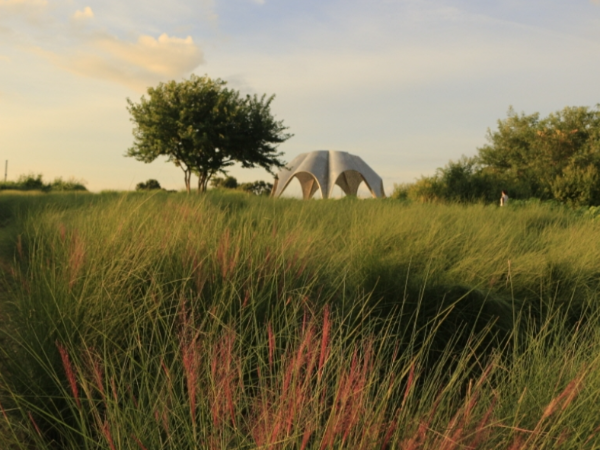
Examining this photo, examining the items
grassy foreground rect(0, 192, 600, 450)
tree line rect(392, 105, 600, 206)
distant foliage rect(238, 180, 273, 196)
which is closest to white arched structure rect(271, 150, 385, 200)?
distant foliage rect(238, 180, 273, 196)

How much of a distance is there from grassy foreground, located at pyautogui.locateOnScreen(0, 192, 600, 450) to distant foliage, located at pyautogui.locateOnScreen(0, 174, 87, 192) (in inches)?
809

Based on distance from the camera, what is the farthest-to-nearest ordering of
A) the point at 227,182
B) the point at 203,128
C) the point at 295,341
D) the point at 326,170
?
the point at 326,170, the point at 227,182, the point at 203,128, the point at 295,341

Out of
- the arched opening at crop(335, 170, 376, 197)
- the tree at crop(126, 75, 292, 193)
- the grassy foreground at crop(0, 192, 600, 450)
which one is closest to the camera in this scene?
the grassy foreground at crop(0, 192, 600, 450)

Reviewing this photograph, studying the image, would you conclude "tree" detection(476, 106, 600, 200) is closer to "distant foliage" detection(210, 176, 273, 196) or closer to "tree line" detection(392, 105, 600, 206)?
"tree line" detection(392, 105, 600, 206)

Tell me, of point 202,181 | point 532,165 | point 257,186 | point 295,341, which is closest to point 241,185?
point 257,186

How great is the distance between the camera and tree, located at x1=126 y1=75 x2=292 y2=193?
69.9ft

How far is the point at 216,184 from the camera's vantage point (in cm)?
2692

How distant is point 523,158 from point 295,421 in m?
28.6

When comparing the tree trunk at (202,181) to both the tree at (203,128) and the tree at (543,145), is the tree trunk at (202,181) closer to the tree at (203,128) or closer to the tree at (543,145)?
the tree at (203,128)

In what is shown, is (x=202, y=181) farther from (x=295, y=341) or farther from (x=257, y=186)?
(x=295, y=341)

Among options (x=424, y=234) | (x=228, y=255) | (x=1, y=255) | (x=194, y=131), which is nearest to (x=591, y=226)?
(x=424, y=234)

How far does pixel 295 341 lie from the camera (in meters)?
1.43

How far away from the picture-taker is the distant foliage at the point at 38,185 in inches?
943

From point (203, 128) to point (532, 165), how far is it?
16705 mm
